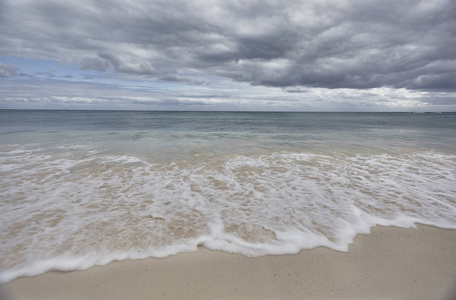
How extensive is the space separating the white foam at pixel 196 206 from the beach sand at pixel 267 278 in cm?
21

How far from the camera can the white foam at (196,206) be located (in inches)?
143

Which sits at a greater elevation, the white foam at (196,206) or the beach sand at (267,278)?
the white foam at (196,206)

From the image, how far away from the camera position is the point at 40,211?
4.77m

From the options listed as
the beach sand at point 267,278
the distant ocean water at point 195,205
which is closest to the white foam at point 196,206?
the distant ocean water at point 195,205

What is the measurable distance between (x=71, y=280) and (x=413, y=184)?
337 inches

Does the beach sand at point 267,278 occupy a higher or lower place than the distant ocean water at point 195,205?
lower

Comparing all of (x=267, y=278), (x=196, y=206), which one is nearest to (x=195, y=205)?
(x=196, y=206)

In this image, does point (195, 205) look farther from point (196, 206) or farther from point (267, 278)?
point (267, 278)

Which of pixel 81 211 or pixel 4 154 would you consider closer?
pixel 81 211

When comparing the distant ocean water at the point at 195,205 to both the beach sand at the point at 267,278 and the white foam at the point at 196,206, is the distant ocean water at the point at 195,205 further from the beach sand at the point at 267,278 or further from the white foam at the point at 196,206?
the beach sand at the point at 267,278

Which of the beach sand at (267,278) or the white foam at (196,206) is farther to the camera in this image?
the white foam at (196,206)

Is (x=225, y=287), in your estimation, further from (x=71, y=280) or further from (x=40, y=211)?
(x=40, y=211)

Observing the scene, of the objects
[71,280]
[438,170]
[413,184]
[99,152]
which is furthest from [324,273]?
[99,152]

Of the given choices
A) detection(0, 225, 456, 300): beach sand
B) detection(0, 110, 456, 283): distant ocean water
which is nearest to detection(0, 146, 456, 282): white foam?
detection(0, 110, 456, 283): distant ocean water
